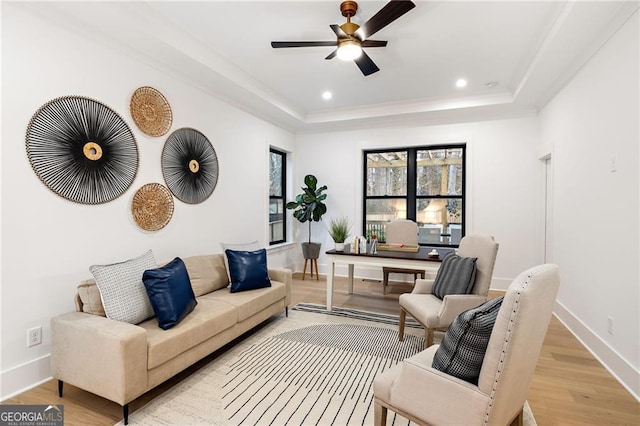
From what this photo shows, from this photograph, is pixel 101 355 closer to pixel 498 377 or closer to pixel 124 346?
pixel 124 346

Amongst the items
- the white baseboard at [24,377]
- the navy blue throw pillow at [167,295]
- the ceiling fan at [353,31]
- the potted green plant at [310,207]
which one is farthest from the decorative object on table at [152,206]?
the potted green plant at [310,207]

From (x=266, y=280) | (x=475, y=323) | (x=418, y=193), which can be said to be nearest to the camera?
(x=475, y=323)

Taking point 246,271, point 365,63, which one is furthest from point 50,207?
point 365,63

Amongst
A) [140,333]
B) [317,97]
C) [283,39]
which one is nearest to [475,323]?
[140,333]

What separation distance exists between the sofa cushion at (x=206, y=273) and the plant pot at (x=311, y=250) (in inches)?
86.5

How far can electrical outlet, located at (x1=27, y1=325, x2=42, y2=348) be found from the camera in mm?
2224

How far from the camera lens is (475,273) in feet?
8.77

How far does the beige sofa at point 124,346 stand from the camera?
185 cm

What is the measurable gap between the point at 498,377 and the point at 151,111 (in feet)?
11.3

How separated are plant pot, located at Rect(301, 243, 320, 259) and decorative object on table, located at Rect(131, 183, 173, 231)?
2620 mm

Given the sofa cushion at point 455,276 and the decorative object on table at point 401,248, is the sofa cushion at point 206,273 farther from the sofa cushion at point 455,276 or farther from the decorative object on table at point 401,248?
the sofa cushion at point 455,276

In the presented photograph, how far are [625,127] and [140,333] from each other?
12.0 feet

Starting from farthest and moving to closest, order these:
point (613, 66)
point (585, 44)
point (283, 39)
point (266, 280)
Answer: point (266, 280) → point (283, 39) → point (585, 44) → point (613, 66)

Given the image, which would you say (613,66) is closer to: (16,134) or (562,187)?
(562,187)
